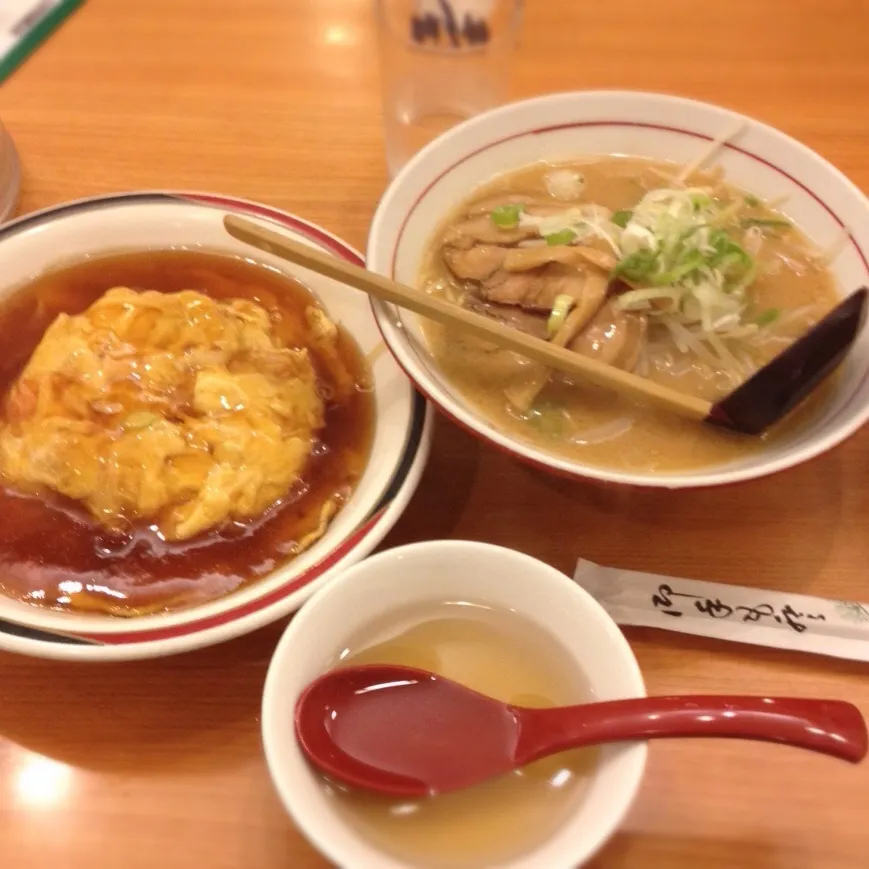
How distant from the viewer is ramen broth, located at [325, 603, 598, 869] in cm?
82

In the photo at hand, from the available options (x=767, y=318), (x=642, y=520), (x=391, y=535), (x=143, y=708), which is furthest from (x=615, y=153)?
(x=143, y=708)

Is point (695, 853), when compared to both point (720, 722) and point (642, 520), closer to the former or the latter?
point (720, 722)

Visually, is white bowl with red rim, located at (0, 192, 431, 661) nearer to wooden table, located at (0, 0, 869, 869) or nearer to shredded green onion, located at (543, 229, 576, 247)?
wooden table, located at (0, 0, 869, 869)

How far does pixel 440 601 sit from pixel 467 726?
15cm

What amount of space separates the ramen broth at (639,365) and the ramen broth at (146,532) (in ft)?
0.72

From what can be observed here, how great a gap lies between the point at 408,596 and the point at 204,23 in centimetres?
175

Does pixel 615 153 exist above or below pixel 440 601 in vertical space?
above

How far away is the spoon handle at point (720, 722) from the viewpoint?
77 centimetres

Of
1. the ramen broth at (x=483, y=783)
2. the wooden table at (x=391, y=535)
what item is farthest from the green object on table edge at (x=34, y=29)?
the ramen broth at (x=483, y=783)

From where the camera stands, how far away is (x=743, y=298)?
124 centimetres

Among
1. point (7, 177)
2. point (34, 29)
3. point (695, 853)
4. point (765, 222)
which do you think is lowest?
point (695, 853)

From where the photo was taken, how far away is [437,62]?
1703 mm

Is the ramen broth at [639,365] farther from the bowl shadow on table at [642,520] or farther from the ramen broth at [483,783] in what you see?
the ramen broth at [483,783]

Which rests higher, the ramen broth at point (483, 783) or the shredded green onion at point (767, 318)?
the shredded green onion at point (767, 318)
